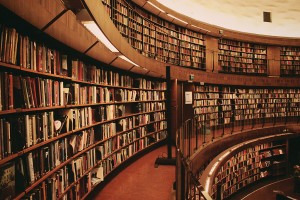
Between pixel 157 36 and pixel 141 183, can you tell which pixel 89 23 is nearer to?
pixel 141 183

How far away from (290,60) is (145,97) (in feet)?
25.3

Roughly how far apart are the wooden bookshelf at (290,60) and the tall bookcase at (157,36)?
416cm

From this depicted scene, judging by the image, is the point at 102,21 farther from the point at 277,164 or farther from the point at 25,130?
the point at 277,164

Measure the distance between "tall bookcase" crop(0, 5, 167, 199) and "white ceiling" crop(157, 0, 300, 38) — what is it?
166 inches

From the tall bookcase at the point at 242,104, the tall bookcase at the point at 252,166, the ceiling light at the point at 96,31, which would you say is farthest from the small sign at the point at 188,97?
the ceiling light at the point at 96,31

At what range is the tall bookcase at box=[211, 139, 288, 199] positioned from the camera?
738 centimetres

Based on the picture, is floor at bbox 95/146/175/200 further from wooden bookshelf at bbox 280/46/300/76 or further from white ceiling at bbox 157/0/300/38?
wooden bookshelf at bbox 280/46/300/76

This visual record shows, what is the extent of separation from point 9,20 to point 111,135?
2425mm

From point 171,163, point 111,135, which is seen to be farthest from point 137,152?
point 111,135

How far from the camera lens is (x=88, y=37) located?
7.88 feet

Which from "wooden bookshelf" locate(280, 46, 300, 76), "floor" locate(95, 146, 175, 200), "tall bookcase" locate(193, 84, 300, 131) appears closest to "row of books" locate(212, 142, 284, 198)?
"tall bookcase" locate(193, 84, 300, 131)

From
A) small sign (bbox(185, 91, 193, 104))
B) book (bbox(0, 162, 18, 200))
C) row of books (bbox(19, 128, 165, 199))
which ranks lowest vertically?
row of books (bbox(19, 128, 165, 199))

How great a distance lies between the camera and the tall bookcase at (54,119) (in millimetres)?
1511

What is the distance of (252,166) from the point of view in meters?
8.38
